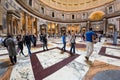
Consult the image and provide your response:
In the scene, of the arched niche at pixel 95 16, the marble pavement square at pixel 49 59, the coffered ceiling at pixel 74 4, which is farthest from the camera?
the arched niche at pixel 95 16

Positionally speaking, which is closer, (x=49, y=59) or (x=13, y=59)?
(x=13, y=59)

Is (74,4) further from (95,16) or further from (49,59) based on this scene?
(49,59)

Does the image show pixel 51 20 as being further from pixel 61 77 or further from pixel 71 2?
pixel 61 77

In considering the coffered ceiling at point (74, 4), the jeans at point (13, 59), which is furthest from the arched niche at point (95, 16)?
the jeans at point (13, 59)

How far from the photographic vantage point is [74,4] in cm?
3759

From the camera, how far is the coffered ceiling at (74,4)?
107 ft

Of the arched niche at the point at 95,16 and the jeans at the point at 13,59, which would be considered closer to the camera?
the jeans at the point at 13,59

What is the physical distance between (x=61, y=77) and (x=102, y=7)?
33.7 meters

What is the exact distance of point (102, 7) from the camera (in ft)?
103

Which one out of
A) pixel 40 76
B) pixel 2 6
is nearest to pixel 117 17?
pixel 2 6

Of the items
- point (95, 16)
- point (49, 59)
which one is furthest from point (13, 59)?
point (95, 16)

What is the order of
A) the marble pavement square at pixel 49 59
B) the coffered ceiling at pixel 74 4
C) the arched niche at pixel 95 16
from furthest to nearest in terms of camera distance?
the arched niche at pixel 95 16 → the coffered ceiling at pixel 74 4 → the marble pavement square at pixel 49 59

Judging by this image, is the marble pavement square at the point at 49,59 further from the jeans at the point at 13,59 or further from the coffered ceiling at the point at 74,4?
the coffered ceiling at the point at 74,4

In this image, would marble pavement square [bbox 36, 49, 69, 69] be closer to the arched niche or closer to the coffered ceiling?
the coffered ceiling
